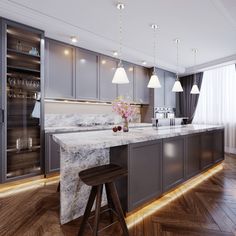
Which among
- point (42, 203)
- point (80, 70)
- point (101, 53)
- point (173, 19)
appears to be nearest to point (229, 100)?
point (173, 19)

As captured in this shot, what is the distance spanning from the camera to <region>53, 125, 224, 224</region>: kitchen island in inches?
66.9

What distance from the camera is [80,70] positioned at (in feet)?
11.8

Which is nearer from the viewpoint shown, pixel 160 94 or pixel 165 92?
pixel 160 94

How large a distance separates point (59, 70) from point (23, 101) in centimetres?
91

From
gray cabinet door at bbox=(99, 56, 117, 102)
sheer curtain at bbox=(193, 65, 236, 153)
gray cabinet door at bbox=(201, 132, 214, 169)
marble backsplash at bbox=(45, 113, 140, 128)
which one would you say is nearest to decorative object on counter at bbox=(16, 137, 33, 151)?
marble backsplash at bbox=(45, 113, 140, 128)

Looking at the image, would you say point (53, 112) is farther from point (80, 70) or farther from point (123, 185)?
point (123, 185)

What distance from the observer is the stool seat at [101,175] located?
53.3 inches

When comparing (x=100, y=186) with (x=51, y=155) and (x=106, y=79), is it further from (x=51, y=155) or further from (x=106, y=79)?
(x=106, y=79)

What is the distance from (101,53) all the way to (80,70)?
76cm

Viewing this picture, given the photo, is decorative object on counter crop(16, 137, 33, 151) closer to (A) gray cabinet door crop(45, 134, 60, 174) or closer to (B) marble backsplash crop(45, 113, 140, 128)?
(A) gray cabinet door crop(45, 134, 60, 174)

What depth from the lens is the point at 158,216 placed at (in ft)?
6.27

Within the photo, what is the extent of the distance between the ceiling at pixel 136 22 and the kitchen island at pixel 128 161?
5.94 feet

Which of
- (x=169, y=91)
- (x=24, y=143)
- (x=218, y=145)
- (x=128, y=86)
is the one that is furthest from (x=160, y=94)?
(x=24, y=143)

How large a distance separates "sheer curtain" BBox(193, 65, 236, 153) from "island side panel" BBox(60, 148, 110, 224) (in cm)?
454
